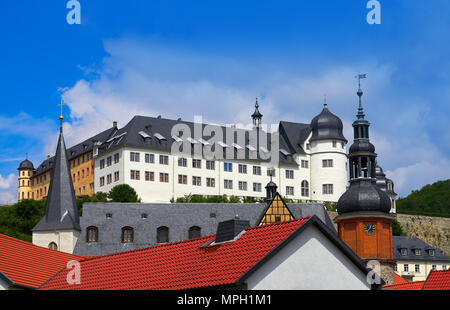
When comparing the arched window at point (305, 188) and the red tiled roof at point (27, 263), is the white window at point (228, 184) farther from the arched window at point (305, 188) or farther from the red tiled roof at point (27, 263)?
the red tiled roof at point (27, 263)

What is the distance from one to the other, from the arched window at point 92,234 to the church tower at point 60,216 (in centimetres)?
89

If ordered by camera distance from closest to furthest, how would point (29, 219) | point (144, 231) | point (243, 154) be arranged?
1. point (144, 231)
2. point (29, 219)
3. point (243, 154)

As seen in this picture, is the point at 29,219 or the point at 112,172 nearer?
the point at 29,219

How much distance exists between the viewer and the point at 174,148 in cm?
12681

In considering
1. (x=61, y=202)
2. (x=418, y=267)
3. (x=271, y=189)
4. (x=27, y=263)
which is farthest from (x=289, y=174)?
(x=27, y=263)

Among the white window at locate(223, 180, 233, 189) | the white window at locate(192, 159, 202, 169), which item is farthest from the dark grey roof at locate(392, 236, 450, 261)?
the white window at locate(192, 159, 202, 169)

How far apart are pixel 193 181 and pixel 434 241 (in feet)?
124

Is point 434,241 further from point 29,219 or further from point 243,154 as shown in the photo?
point 29,219

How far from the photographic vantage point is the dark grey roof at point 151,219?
79.1m

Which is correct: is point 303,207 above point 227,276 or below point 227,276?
above

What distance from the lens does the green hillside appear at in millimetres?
160125

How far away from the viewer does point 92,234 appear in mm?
79250

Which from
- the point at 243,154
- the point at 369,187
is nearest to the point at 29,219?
the point at 243,154
